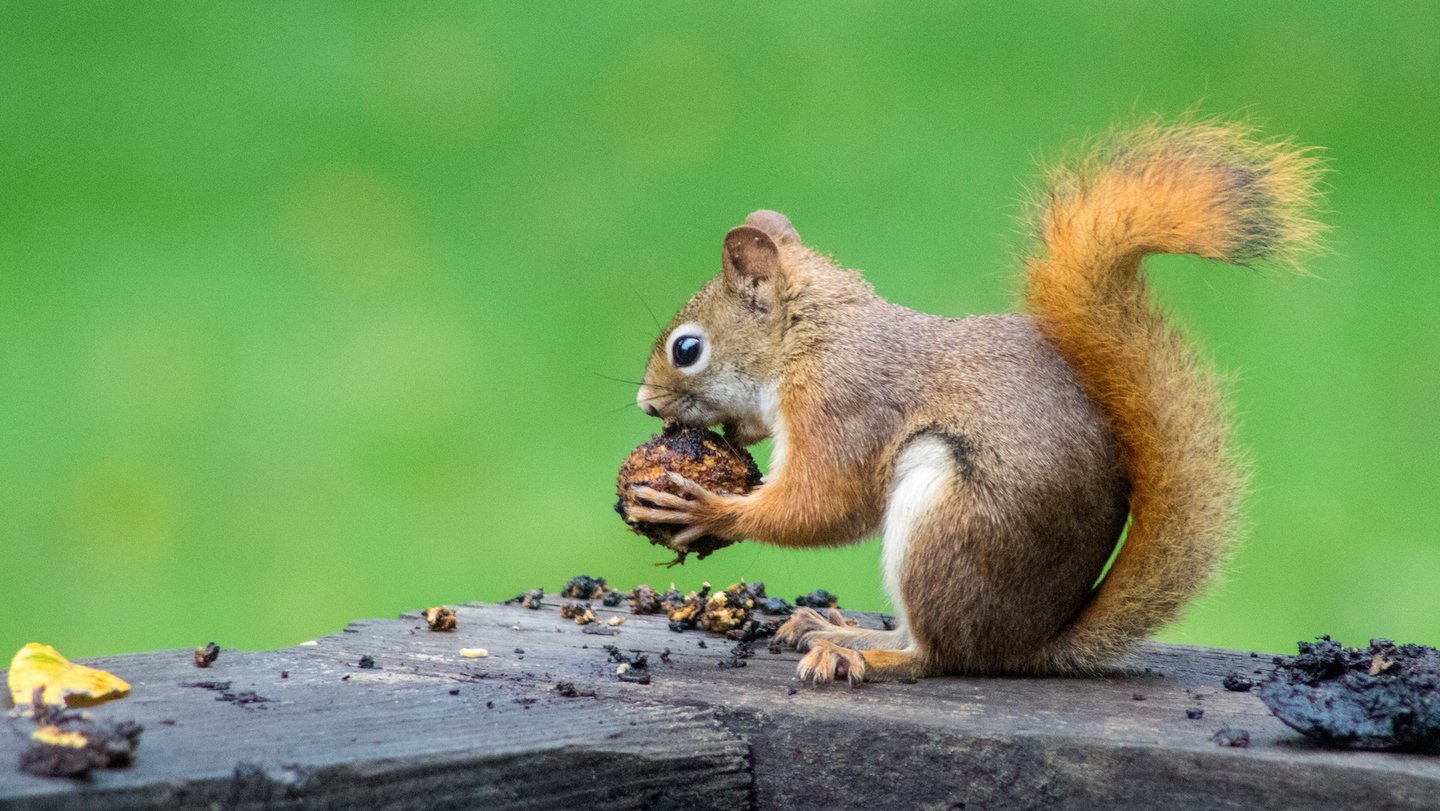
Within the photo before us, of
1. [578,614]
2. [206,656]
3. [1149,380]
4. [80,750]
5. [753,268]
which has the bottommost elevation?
[80,750]

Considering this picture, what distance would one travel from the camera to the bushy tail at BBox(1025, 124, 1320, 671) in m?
1.89

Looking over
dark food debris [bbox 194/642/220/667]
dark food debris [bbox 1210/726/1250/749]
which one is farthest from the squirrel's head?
dark food debris [bbox 1210/726/1250/749]

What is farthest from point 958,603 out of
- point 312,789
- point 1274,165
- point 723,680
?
point 312,789

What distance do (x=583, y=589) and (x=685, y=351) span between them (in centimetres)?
48

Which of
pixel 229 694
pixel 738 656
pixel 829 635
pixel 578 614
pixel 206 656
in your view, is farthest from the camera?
pixel 578 614

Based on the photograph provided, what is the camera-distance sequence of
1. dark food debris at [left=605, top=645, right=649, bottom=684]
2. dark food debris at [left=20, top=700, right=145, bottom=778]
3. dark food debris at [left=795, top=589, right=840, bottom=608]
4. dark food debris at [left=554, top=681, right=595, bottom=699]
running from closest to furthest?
1. dark food debris at [left=20, top=700, right=145, bottom=778]
2. dark food debris at [left=554, top=681, right=595, bottom=699]
3. dark food debris at [left=605, top=645, right=649, bottom=684]
4. dark food debris at [left=795, top=589, right=840, bottom=608]

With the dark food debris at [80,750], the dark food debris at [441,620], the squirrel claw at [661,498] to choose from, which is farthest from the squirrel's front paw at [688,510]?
the dark food debris at [80,750]

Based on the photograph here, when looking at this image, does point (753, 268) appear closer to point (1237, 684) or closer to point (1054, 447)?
point (1054, 447)

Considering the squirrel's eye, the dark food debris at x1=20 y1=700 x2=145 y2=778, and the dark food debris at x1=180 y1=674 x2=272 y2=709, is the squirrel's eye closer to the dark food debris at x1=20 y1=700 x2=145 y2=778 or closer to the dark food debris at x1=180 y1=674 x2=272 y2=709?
the dark food debris at x1=180 y1=674 x2=272 y2=709

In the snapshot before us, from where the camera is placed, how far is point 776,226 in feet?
7.98

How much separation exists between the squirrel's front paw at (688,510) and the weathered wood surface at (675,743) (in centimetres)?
21

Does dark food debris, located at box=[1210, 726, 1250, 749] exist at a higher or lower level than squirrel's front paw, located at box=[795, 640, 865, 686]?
lower

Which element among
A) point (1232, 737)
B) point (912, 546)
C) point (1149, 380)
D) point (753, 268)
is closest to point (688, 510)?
point (912, 546)

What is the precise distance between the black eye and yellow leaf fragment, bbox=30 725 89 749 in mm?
1111
